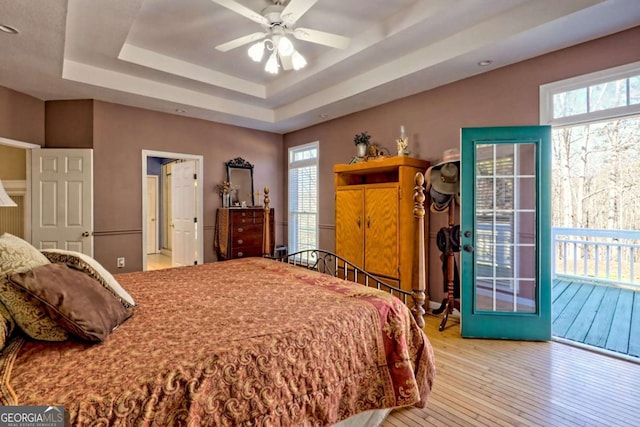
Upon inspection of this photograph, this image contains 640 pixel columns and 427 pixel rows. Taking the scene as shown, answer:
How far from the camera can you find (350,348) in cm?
161

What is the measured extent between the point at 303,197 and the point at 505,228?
141 inches

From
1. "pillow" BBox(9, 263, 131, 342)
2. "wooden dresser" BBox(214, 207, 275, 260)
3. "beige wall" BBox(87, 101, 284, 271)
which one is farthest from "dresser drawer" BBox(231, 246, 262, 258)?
"pillow" BBox(9, 263, 131, 342)

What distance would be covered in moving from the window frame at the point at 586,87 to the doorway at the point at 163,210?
471cm

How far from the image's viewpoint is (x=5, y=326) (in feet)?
4.06

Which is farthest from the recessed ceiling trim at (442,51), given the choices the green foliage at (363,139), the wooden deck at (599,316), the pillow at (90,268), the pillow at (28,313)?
the pillow at (28,313)

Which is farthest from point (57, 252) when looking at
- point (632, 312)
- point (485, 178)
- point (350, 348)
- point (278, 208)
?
point (632, 312)

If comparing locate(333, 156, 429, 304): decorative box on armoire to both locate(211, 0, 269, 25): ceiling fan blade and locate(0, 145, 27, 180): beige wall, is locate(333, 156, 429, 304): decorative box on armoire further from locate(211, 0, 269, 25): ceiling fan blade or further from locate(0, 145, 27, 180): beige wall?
locate(0, 145, 27, 180): beige wall

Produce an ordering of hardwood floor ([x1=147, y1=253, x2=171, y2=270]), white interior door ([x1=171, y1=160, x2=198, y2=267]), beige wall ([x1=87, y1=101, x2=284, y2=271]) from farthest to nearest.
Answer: hardwood floor ([x1=147, y1=253, x2=171, y2=270]) < white interior door ([x1=171, y1=160, x2=198, y2=267]) < beige wall ([x1=87, y1=101, x2=284, y2=271])

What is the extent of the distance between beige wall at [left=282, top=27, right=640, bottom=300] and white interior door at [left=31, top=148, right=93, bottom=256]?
340 centimetres

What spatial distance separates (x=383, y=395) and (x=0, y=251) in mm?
1936

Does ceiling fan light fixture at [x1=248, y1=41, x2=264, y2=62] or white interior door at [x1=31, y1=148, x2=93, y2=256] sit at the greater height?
ceiling fan light fixture at [x1=248, y1=41, x2=264, y2=62]

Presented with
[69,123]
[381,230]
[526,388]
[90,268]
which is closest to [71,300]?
[90,268]

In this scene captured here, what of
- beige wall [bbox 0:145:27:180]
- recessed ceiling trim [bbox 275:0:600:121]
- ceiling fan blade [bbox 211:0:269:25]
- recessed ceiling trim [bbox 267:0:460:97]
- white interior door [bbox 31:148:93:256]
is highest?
recessed ceiling trim [bbox 267:0:460:97]

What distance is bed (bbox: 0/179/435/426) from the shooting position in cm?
104
